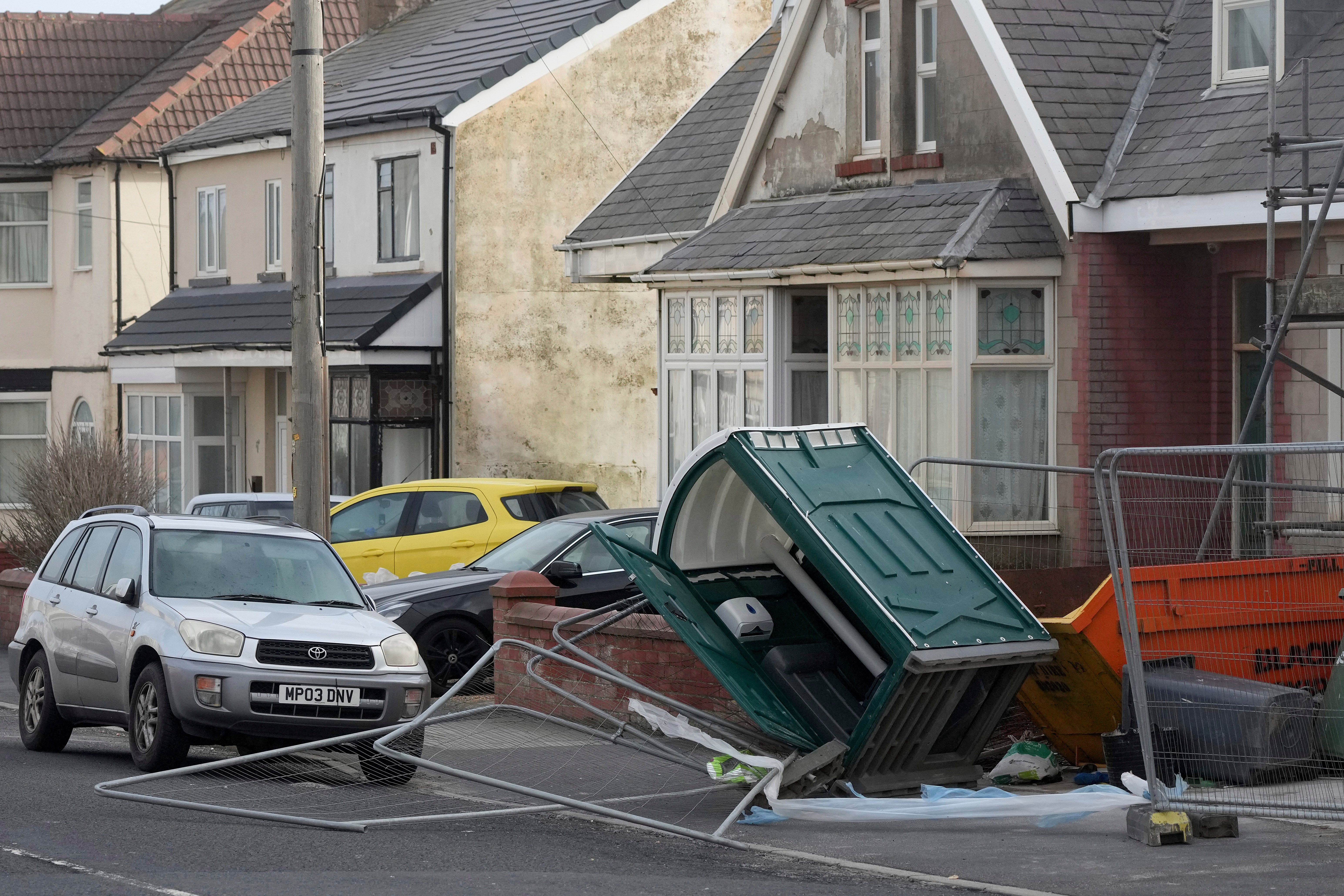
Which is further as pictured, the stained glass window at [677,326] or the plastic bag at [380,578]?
the stained glass window at [677,326]

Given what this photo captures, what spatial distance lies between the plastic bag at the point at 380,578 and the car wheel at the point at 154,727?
4.46m

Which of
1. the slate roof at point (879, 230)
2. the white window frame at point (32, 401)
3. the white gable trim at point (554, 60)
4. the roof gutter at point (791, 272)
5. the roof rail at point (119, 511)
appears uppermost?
the white gable trim at point (554, 60)

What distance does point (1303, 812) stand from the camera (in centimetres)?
815

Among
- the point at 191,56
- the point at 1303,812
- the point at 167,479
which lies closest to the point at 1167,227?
the point at 1303,812

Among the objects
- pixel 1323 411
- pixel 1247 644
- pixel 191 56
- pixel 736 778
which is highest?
pixel 191 56

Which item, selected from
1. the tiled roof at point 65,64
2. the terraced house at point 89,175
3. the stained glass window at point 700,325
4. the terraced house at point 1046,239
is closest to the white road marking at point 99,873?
the terraced house at point 1046,239

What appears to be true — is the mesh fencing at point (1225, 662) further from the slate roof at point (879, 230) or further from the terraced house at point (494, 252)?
the terraced house at point (494, 252)

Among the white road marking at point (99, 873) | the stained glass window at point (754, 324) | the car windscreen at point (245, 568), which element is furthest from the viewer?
the stained glass window at point (754, 324)

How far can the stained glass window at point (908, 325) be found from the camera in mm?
16391

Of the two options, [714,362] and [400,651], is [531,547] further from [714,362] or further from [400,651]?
[400,651]

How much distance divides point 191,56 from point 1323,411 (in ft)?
80.7

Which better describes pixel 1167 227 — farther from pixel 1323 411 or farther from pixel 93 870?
pixel 93 870

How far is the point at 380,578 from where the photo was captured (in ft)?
53.3

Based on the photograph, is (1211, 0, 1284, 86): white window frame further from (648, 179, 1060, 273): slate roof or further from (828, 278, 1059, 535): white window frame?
(828, 278, 1059, 535): white window frame
